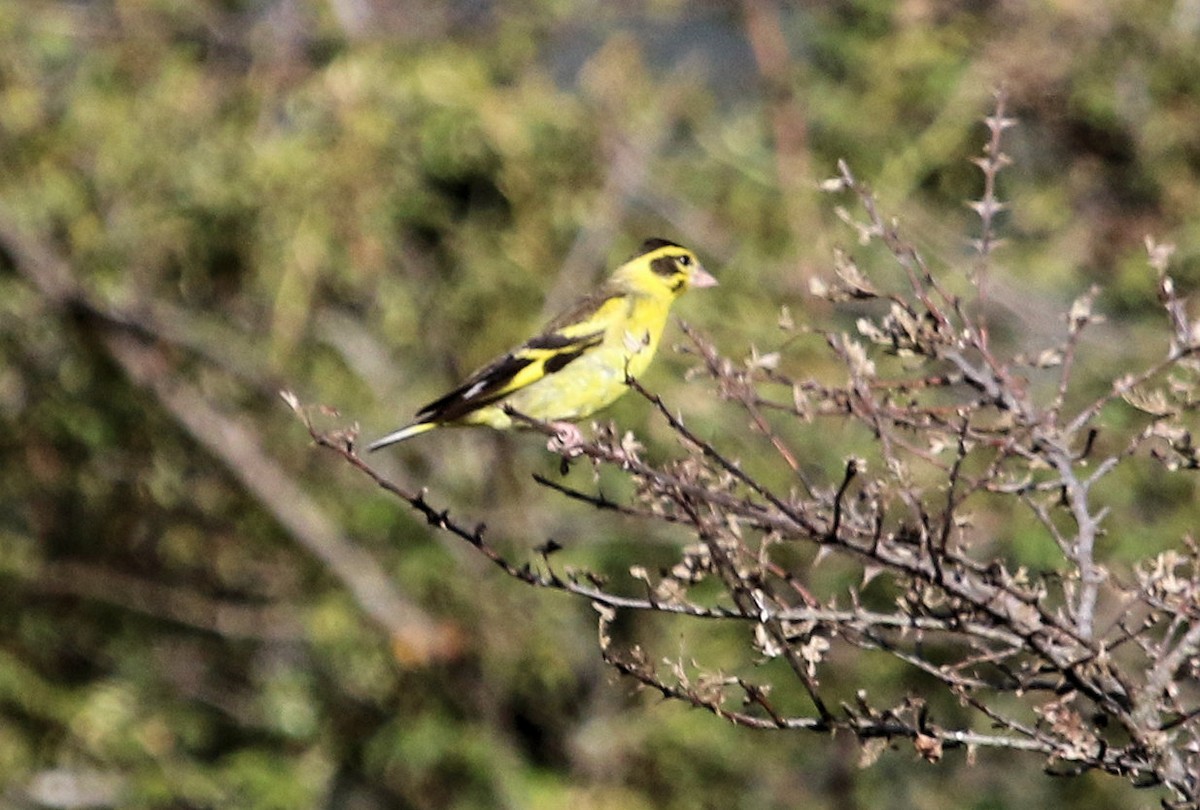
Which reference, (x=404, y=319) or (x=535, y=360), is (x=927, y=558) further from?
(x=404, y=319)

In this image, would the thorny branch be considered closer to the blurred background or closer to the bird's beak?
the bird's beak

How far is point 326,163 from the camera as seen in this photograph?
8.88m

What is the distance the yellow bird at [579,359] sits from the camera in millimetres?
5875

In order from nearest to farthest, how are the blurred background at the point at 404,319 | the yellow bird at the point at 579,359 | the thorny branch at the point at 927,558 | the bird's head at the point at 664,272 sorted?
the thorny branch at the point at 927,558, the yellow bird at the point at 579,359, the bird's head at the point at 664,272, the blurred background at the point at 404,319

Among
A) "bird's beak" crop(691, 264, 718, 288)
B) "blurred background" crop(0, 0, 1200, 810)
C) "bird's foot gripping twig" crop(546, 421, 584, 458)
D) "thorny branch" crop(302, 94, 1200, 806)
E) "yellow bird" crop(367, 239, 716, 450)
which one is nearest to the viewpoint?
"thorny branch" crop(302, 94, 1200, 806)

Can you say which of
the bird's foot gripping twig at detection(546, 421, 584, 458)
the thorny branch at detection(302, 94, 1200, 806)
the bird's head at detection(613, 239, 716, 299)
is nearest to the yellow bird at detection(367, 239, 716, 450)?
the bird's head at detection(613, 239, 716, 299)

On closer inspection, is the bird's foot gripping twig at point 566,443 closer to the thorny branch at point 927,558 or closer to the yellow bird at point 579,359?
the thorny branch at point 927,558

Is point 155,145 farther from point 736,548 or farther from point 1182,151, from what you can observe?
point 736,548

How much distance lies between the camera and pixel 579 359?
6.00 m

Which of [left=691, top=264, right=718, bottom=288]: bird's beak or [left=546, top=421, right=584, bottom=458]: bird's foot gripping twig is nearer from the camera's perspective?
[left=546, top=421, right=584, bottom=458]: bird's foot gripping twig

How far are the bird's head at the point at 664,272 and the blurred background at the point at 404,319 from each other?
6.85 ft

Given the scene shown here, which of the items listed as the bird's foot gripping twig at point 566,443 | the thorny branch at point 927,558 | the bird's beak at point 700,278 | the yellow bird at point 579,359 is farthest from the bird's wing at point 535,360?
the thorny branch at point 927,558

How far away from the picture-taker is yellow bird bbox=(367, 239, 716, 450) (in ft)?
19.3

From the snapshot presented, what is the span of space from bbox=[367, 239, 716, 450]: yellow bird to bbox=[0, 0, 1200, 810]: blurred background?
2.13 metres
